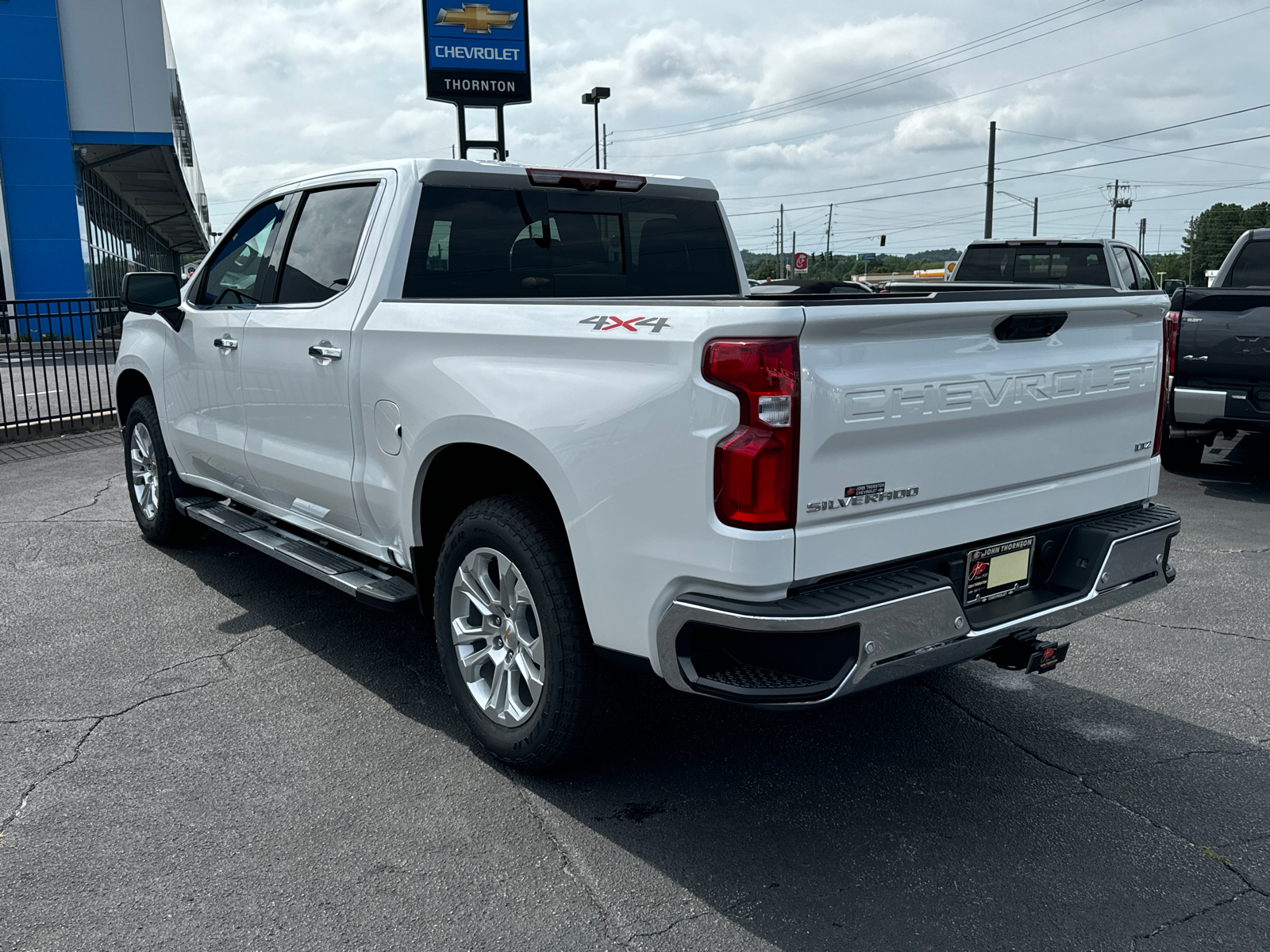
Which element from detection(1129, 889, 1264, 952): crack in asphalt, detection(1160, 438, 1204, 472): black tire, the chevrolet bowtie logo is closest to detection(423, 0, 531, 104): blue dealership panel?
the chevrolet bowtie logo

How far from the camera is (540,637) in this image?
3.32 meters

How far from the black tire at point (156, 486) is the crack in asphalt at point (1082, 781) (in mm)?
4297

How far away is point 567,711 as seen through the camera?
3.19 metres

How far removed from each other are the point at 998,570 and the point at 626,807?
53.9 inches

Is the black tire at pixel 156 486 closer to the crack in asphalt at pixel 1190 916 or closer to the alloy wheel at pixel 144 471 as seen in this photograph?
the alloy wheel at pixel 144 471

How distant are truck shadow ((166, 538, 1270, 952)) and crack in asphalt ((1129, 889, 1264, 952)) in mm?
12

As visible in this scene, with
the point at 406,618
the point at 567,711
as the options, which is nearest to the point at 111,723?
the point at 406,618

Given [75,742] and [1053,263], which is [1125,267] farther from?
[75,742]

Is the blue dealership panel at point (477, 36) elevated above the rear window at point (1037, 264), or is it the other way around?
the blue dealership panel at point (477, 36)

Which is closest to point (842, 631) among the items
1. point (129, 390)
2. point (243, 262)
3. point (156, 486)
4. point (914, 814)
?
point (914, 814)

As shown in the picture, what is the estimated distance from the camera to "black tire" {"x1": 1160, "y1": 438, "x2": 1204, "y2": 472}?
9219 mm

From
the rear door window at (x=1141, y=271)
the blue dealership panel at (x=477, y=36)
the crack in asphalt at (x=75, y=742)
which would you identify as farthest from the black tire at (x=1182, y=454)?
the blue dealership panel at (x=477, y=36)

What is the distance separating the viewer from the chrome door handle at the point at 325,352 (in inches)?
160

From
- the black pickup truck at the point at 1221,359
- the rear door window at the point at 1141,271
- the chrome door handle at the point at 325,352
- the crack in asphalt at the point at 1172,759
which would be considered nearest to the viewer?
the crack in asphalt at the point at 1172,759
